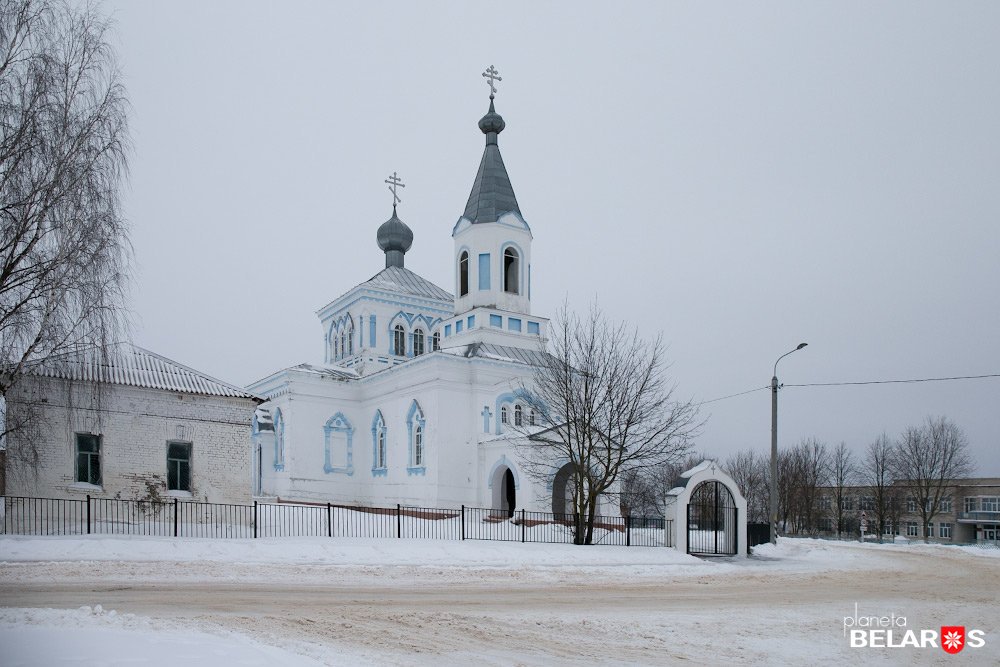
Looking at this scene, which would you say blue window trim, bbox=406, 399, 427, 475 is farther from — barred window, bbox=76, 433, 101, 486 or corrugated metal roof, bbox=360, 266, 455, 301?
barred window, bbox=76, 433, 101, 486

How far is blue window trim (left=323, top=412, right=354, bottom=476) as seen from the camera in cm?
3444

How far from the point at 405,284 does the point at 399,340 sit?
114 inches

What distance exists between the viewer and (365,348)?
37.8m

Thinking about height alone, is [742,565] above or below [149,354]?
below

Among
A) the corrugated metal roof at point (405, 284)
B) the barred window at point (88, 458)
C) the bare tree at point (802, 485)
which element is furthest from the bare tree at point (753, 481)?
the barred window at point (88, 458)

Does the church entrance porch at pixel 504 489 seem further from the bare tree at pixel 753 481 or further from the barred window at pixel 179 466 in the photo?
the bare tree at pixel 753 481

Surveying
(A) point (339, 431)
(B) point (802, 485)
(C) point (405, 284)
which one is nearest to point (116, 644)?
(A) point (339, 431)

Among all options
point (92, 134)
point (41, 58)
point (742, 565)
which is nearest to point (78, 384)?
point (92, 134)

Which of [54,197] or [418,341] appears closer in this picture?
[54,197]

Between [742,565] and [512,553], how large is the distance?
231 inches

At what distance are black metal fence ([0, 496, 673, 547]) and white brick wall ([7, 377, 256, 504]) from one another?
1.21ft

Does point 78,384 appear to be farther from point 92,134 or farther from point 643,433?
point 643,433

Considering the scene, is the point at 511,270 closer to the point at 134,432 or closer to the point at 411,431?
the point at 411,431

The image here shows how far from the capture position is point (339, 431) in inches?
1382
